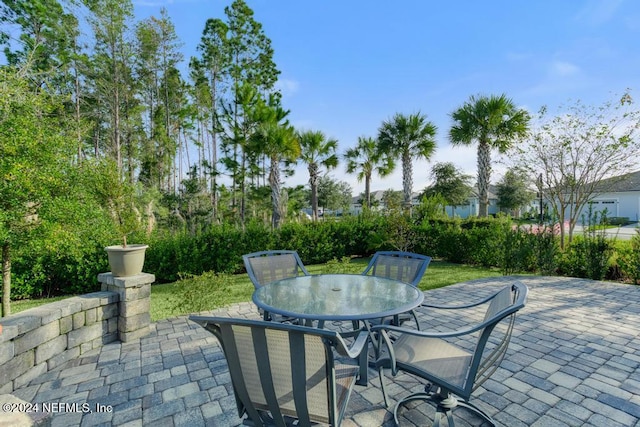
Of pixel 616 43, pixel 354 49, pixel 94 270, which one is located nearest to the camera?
pixel 94 270

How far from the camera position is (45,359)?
2625 millimetres

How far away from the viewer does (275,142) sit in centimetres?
992

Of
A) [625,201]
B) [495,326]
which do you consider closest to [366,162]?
[495,326]

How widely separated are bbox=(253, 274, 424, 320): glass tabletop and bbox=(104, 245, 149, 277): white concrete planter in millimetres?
1525

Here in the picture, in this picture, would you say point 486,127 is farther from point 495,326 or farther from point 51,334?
point 51,334

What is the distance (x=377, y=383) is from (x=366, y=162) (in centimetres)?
1406

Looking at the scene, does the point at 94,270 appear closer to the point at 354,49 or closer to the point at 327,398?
the point at 327,398

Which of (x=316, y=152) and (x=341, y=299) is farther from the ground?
(x=316, y=152)

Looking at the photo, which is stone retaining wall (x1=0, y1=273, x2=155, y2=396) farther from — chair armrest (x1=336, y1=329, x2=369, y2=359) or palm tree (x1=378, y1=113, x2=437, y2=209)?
palm tree (x1=378, y1=113, x2=437, y2=209)

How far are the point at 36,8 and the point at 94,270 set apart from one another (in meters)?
13.0

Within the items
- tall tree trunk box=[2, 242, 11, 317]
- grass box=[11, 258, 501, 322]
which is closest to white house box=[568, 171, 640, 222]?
grass box=[11, 258, 501, 322]

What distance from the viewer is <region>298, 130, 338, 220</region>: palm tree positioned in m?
12.5

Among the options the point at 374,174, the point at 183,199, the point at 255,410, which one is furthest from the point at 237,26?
the point at 255,410

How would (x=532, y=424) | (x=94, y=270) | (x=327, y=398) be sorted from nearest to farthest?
1. (x=327, y=398)
2. (x=532, y=424)
3. (x=94, y=270)
